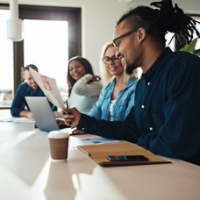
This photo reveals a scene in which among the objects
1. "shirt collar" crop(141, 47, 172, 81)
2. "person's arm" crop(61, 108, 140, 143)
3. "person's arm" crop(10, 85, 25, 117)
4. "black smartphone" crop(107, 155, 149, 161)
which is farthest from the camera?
"person's arm" crop(10, 85, 25, 117)

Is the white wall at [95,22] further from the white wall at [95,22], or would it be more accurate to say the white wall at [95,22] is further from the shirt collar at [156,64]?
the shirt collar at [156,64]

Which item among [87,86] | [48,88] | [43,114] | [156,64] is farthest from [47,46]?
[156,64]

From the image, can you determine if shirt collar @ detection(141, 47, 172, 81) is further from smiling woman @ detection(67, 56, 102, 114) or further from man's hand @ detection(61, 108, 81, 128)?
smiling woman @ detection(67, 56, 102, 114)

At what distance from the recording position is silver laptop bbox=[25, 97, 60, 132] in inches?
68.6

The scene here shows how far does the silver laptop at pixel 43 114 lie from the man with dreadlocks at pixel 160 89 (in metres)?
0.24

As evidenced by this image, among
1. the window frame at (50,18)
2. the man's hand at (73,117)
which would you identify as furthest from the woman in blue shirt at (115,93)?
the window frame at (50,18)

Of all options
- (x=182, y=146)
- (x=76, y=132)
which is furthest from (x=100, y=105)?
(x=182, y=146)

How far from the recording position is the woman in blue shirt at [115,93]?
7.07 ft

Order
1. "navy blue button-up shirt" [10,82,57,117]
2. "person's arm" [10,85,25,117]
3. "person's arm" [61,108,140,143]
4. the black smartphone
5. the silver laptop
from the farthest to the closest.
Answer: "navy blue button-up shirt" [10,82,57,117], "person's arm" [10,85,25,117], the silver laptop, "person's arm" [61,108,140,143], the black smartphone

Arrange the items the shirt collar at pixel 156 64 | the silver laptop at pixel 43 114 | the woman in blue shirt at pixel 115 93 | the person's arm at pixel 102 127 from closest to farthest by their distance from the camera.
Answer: the shirt collar at pixel 156 64 → the person's arm at pixel 102 127 → the silver laptop at pixel 43 114 → the woman in blue shirt at pixel 115 93

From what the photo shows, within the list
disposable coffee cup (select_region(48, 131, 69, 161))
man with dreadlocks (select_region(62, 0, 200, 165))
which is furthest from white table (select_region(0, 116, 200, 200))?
man with dreadlocks (select_region(62, 0, 200, 165))

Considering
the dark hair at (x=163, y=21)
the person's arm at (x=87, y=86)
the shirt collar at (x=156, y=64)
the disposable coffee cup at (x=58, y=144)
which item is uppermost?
the dark hair at (x=163, y=21)

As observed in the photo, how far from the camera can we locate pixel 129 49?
147 centimetres

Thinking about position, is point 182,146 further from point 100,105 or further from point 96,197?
point 100,105
